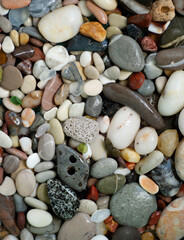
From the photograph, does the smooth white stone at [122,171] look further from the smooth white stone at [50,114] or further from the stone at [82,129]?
the smooth white stone at [50,114]

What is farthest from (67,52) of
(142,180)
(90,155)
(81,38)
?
(142,180)

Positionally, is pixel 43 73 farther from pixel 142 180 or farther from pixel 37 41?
pixel 142 180

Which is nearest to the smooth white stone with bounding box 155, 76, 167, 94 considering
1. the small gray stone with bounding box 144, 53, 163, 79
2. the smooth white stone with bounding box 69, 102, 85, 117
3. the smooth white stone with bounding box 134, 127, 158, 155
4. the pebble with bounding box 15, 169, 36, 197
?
the small gray stone with bounding box 144, 53, 163, 79

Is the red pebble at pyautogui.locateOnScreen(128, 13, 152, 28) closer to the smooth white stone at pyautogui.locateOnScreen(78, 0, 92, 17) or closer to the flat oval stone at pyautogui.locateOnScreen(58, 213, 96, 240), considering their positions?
the smooth white stone at pyautogui.locateOnScreen(78, 0, 92, 17)

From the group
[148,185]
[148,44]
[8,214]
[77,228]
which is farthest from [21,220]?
[148,44]

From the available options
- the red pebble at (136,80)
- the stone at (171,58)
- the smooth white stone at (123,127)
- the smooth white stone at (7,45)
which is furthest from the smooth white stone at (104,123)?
the smooth white stone at (7,45)
